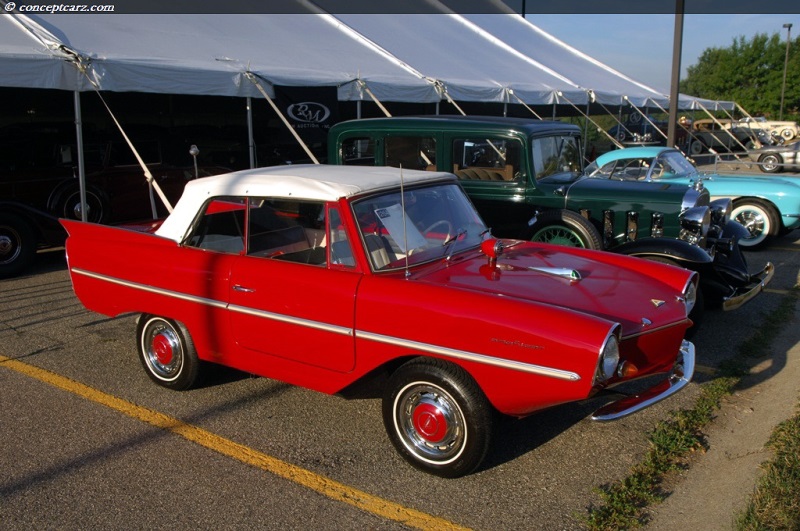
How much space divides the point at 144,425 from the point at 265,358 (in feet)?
2.95

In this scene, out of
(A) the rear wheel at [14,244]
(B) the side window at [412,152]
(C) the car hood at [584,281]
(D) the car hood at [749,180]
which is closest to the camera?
(C) the car hood at [584,281]

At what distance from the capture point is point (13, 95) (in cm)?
1054

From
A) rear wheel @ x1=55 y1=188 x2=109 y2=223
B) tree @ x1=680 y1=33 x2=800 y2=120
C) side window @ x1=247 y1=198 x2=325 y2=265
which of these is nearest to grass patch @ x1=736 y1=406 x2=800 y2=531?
side window @ x1=247 y1=198 x2=325 y2=265

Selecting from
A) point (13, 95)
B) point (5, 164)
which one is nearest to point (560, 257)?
point (5, 164)

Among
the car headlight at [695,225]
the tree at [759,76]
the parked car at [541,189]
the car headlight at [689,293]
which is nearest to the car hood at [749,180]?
the parked car at [541,189]

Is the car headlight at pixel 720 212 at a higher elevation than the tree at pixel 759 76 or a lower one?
lower

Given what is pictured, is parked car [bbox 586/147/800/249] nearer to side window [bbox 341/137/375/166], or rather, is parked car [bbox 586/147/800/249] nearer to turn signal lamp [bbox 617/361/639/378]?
side window [bbox 341/137/375/166]

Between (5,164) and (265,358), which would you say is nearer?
(265,358)

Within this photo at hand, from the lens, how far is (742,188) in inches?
404

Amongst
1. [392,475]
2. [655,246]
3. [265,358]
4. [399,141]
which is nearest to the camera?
[392,475]

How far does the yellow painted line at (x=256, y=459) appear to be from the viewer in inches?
131

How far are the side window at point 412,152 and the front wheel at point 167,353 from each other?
3648 mm

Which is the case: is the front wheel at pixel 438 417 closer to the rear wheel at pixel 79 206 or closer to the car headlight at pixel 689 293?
the car headlight at pixel 689 293

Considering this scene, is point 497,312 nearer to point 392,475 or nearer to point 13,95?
point 392,475
